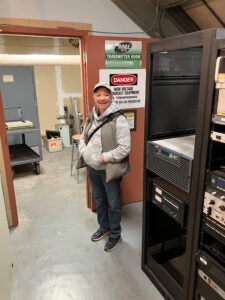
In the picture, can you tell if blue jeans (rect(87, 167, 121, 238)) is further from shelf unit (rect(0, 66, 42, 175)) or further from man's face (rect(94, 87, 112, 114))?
shelf unit (rect(0, 66, 42, 175))

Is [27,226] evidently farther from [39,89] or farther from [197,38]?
[39,89]

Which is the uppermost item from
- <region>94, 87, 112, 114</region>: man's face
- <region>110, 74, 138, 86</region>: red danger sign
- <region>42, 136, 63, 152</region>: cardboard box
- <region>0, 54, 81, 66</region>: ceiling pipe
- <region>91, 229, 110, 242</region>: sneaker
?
<region>0, 54, 81, 66</region>: ceiling pipe

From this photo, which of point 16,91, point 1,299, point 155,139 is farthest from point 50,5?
point 1,299

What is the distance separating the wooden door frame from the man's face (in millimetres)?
521

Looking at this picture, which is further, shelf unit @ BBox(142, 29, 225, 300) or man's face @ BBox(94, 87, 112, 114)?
man's face @ BBox(94, 87, 112, 114)

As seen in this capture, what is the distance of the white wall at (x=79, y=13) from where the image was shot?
2.33 metres

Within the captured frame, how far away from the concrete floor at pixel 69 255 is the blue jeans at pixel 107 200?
0.18m

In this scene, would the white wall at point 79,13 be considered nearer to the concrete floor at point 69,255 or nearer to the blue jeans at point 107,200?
the blue jeans at point 107,200

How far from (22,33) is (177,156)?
5.90ft

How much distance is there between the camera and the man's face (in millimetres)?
2033

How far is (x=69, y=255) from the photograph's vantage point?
89.1 inches

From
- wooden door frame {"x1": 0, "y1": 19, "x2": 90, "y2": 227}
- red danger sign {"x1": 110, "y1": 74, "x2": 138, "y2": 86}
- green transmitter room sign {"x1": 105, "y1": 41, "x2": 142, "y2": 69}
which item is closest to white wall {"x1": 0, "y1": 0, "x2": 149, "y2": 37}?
wooden door frame {"x1": 0, "y1": 19, "x2": 90, "y2": 227}

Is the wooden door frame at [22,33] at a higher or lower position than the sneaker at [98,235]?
higher

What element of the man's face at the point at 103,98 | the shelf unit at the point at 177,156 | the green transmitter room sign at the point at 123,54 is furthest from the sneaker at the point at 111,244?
the green transmitter room sign at the point at 123,54
